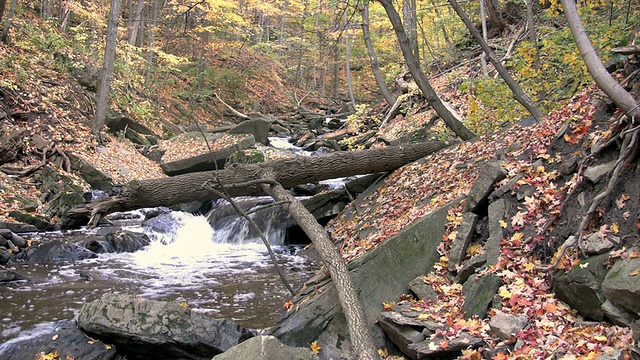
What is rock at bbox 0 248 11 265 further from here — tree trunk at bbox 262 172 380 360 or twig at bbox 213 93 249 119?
twig at bbox 213 93 249 119

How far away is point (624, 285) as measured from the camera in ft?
11.7

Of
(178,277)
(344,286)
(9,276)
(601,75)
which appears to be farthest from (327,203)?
(601,75)

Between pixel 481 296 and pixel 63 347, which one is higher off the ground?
pixel 481 296

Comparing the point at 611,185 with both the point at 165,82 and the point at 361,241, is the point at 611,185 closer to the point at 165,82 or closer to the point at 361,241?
the point at 361,241

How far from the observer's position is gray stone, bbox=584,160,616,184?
4626mm

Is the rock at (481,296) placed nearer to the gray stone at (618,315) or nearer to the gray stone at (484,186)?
the gray stone at (618,315)

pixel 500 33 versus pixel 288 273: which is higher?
pixel 500 33

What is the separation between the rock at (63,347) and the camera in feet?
17.5

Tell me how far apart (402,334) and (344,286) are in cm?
96

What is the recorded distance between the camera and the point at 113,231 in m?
11.6

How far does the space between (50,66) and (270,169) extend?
1395 cm

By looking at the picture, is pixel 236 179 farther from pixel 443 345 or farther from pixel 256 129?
pixel 256 129

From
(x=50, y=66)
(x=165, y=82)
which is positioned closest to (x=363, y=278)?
(x=50, y=66)

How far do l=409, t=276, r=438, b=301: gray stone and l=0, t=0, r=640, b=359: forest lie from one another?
7cm
